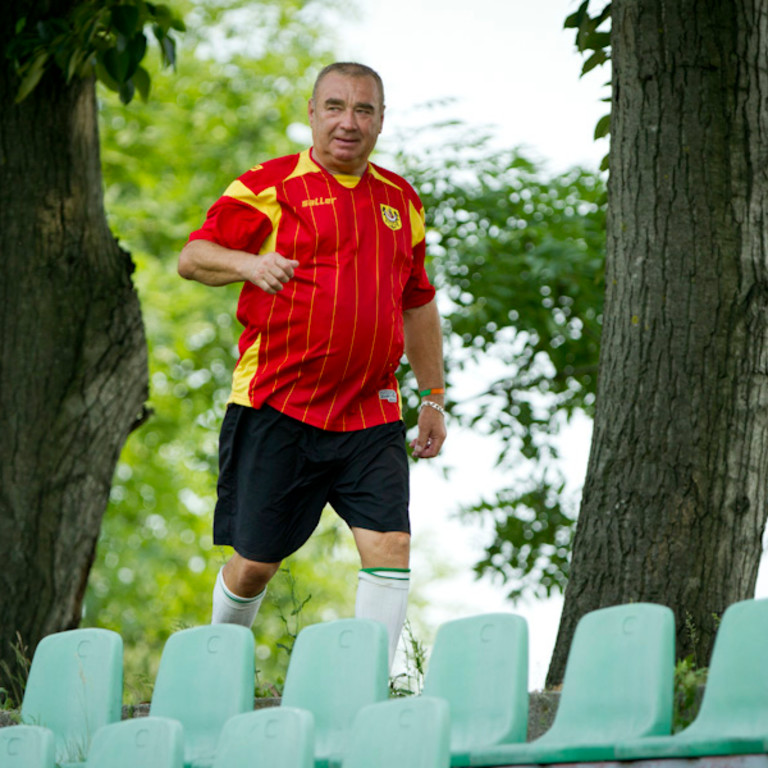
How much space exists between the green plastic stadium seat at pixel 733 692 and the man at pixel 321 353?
1354 mm

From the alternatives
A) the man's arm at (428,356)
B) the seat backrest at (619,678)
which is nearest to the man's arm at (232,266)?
the man's arm at (428,356)

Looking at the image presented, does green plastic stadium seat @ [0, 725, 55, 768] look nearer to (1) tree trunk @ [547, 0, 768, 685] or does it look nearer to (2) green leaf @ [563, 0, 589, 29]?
(1) tree trunk @ [547, 0, 768, 685]

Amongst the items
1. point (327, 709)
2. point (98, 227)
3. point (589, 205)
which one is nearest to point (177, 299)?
point (589, 205)

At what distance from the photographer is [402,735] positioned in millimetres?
2312

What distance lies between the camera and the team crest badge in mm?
3965

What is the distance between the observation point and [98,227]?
5984 mm

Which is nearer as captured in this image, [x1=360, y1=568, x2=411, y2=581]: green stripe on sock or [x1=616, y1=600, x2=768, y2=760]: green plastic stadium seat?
[x1=616, y1=600, x2=768, y2=760]: green plastic stadium seat

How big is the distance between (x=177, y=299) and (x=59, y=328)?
9.85m

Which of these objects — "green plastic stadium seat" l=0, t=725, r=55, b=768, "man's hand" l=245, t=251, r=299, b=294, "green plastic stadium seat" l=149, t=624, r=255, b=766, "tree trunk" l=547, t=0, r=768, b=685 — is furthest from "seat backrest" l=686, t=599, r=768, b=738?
"man's hand" l=245, t=251, r=299, b=294

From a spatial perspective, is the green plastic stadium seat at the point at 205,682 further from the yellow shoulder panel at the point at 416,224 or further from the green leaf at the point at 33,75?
the green leaf at the point at 33,75

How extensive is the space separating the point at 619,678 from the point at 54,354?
12.6 feet

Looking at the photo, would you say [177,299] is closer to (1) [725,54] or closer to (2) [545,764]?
(1) [725,54]

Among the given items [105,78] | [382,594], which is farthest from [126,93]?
[382,594]

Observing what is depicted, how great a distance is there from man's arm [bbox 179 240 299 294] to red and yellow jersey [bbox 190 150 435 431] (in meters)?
0.08
